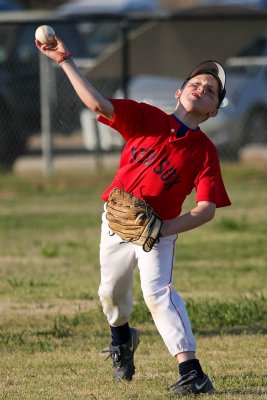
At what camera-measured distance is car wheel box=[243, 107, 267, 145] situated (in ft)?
58.1

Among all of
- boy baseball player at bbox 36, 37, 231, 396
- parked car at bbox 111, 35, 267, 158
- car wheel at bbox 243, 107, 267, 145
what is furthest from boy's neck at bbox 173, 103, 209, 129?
car wheel at bbox 243, 107, 267, 145

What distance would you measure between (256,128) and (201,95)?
12637 mm

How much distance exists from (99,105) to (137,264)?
0.85 metres

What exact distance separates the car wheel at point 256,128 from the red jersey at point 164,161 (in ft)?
40.8

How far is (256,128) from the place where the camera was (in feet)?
58.4

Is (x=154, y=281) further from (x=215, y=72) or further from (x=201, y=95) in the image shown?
(x=215, y=72)

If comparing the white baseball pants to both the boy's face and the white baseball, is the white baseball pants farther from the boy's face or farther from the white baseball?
the white baseball

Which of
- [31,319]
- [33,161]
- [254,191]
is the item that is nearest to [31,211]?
[254,191]

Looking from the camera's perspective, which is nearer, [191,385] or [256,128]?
[191,385]

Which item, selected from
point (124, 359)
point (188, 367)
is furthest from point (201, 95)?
point (124, 359)

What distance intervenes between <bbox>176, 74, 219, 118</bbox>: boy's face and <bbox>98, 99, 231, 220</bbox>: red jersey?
116mm

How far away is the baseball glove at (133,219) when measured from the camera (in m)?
5.12

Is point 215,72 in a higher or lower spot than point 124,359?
higher

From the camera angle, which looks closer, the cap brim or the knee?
the knee
